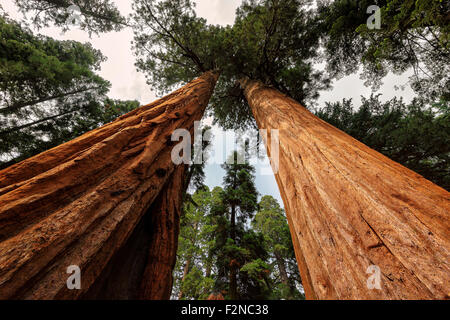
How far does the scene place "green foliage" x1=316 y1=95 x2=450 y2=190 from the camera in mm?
5051

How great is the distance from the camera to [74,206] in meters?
0.81

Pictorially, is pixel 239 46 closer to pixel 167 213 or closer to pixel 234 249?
pixel 167 213

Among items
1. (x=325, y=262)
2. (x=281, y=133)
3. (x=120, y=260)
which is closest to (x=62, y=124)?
(x=120, y=260)

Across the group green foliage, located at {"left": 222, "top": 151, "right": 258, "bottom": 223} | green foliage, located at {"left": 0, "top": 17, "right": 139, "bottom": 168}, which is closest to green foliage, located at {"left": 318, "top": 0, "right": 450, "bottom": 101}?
green foliage, located at {"left": 222, "top": 151, "right": 258, "bottom": 223}

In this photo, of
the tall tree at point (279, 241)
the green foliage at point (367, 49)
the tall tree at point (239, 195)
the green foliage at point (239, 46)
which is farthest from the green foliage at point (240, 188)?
the green foliage at point (367, 49)

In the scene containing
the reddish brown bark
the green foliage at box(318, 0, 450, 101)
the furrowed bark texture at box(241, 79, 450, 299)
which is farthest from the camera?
the green foliage at box(318, 0, 450, 101)

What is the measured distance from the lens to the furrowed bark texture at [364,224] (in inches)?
22.5

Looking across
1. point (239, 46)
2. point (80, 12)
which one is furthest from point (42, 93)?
point (239, 46)

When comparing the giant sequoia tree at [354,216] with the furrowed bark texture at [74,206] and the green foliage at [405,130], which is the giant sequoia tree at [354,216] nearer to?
the furrowed bark texture at [74,206]

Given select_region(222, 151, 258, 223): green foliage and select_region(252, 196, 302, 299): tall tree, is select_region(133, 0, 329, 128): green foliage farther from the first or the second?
select_region(252, 196, 302, 299): tall tree

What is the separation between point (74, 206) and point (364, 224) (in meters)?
1.39

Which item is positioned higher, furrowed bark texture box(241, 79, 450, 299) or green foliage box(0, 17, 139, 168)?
green foliage box(0, 17, 139, 168)

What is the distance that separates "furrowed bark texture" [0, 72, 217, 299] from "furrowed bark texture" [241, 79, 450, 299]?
109 centimetres

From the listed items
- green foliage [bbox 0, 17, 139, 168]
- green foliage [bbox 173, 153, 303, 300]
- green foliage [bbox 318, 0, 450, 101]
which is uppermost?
green foliage [bbox 0, 17, 139, 168]
